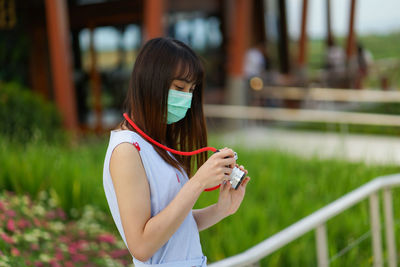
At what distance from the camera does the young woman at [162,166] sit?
1120 mm

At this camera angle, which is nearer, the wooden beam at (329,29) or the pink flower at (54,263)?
the pink flower at (54,263)

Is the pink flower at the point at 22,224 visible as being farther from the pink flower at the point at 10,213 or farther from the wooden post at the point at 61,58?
the wooden post at the point at 61,58

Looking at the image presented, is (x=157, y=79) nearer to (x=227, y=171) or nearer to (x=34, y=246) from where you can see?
Answer: (x=227, y=171)

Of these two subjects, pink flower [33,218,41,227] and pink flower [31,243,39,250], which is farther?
pink flower [33,218,41,227]

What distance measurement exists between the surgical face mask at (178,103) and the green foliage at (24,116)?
4.24 metres

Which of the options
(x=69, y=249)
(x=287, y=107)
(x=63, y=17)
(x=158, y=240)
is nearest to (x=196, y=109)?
(x=158, y=240)

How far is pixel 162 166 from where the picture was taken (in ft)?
3.97

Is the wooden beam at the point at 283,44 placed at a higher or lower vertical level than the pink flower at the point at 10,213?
higher

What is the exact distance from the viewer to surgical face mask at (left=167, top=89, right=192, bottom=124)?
47.8 inches

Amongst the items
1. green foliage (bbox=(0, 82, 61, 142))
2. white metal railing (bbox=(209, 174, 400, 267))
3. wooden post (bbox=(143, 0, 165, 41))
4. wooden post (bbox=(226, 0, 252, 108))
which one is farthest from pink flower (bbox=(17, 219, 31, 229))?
wooden post (bbox=(226, 0, 252, 108))

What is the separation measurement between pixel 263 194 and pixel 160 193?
11.2ft

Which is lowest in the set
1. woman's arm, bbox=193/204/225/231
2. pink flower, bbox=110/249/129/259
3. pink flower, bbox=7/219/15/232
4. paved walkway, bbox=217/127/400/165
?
paved walkway, bbox=217/127/400/165

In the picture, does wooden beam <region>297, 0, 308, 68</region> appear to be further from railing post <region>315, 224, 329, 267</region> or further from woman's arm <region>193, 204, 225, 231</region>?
woman's arm <region>193, 204, 225, 231</region>

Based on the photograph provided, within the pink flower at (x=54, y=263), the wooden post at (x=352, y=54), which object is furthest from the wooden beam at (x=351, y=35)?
the pink flower at (x=54, y=263)
